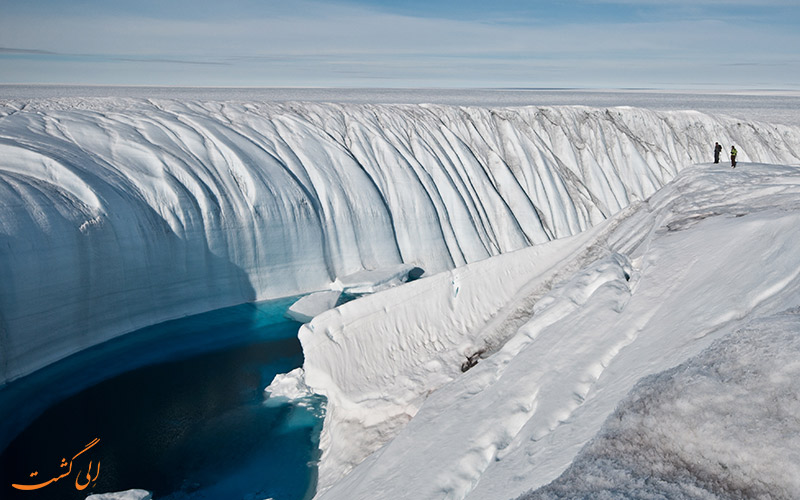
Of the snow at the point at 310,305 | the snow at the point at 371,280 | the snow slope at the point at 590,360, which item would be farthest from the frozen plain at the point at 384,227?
the snow at the point at 310,305

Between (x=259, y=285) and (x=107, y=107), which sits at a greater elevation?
(x=107, y=107)

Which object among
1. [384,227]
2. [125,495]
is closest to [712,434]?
[125,495]

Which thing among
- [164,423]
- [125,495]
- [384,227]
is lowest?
[125,495]

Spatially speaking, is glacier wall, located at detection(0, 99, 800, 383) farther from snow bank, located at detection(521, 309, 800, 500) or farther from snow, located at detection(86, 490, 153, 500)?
snow bank, located at detection(521, 309, 800, 500)

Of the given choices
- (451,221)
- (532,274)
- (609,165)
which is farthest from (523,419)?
(609,165)

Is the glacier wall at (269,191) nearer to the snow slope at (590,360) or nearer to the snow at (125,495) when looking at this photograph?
the snow at (125,495)

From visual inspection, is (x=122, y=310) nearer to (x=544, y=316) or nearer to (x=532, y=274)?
(x=532, y=274)

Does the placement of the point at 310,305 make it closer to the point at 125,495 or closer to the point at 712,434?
the point at 125,495

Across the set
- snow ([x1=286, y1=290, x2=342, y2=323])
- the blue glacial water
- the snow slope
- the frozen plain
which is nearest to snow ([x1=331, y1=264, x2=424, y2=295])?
the frozen plain
